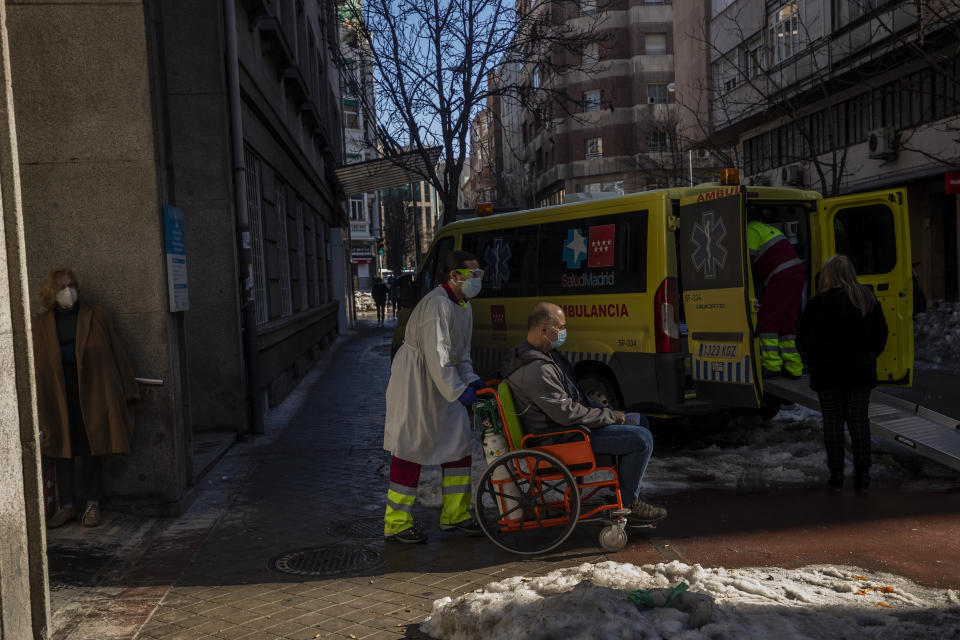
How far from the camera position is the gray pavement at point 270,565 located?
4547mm

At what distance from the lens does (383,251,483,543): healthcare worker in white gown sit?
5914 millimetres

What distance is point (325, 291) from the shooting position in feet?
81.3

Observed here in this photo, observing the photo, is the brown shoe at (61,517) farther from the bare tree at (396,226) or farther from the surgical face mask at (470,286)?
the bare tree at (396,226)

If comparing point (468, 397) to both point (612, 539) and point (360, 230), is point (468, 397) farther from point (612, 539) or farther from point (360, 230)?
point (360, 230)

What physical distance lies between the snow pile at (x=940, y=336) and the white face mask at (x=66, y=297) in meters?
13.1

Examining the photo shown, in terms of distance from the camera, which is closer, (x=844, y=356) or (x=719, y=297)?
(x=844, y=356)

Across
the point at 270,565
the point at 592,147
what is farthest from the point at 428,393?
the point at 592,147

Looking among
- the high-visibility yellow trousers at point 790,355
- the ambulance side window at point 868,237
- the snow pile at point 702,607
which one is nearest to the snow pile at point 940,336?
the ambulance side window at point 868,237

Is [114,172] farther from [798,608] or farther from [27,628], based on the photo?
[798,608]

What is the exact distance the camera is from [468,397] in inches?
224

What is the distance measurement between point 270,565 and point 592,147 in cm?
4930

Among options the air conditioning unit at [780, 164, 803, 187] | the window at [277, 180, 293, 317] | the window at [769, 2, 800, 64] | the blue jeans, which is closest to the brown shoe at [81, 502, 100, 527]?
the blue jeans

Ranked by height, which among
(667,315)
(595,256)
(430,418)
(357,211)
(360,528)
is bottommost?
(360,528)

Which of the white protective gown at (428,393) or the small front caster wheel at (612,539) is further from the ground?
the white protective gown at (428,393)
